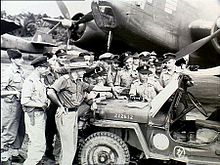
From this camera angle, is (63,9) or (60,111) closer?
(60,111)

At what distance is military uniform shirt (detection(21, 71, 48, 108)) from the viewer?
151 centimetres

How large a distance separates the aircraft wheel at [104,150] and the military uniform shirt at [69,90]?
0.16m

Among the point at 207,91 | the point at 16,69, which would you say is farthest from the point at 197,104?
the point at 16,69

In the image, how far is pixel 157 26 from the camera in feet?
5.45

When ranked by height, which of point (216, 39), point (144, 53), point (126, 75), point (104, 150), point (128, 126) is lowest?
point (104, 150)

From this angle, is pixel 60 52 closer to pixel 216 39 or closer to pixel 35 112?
pixel 35 112

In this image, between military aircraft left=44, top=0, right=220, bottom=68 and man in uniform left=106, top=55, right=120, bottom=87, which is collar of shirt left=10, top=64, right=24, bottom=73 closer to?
military aircraft left=44, top=0, right=220, bottom=68

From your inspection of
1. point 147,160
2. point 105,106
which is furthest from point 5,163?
point 147,160

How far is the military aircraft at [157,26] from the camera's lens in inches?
61.2

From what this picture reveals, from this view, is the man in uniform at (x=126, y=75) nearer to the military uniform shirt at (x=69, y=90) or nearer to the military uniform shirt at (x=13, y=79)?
the military uniform shirt at (x=69, y=90)

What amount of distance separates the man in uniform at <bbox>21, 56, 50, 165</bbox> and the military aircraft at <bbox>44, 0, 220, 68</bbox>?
0.31m

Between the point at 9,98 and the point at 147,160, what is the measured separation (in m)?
0.64

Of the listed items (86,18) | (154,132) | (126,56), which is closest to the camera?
(154,132)

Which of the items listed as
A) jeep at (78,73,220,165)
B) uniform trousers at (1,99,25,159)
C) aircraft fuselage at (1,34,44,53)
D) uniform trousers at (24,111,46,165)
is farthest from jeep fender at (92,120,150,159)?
aircraft fuselage at (1,34,44,53)
